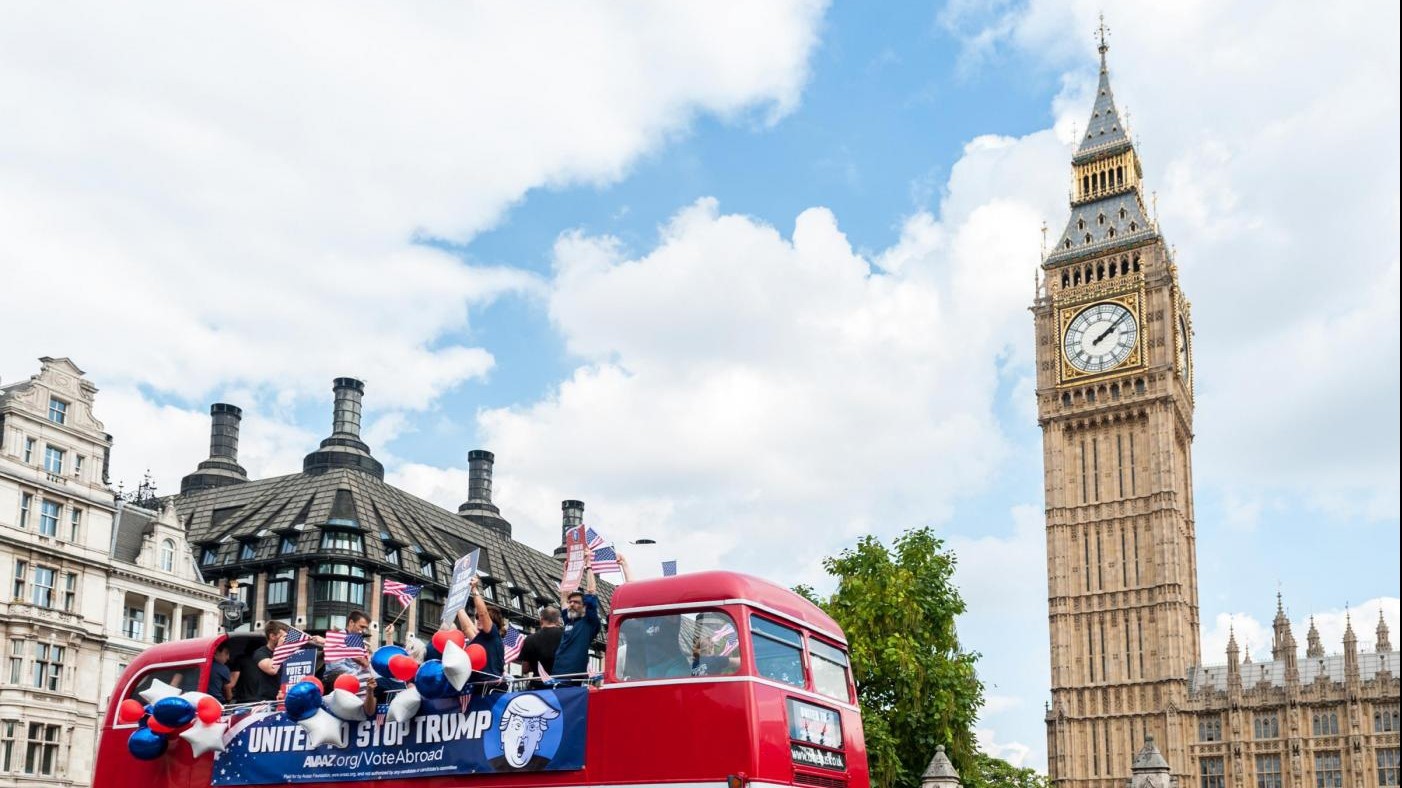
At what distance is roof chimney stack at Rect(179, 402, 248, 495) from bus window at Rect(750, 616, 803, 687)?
66.2 m

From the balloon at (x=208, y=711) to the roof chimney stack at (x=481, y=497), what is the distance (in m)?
69.9

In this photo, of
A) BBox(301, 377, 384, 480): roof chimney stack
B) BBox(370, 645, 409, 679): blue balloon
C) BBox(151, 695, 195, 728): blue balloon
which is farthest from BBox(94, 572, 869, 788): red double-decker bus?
BBox(301, 377, 384, 480): roof chimney stack

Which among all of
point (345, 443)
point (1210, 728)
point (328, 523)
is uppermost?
point (345, 443)

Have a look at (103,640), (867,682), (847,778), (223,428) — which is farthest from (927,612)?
(223,428)

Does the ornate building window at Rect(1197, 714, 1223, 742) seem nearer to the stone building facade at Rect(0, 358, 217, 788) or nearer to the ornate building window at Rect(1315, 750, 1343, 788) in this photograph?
the ornate building window at Rect(1315, 750, 1343, 788)

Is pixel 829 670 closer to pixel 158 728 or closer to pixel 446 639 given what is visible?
pixel 446 639

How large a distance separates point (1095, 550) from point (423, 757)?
88.6 metres

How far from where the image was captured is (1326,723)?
3583 inches

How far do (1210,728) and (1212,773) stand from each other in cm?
285

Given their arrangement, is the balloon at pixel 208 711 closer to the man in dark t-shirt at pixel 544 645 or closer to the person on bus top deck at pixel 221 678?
the person on bus top deck at pixel 221 678

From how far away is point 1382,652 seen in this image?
309 ft

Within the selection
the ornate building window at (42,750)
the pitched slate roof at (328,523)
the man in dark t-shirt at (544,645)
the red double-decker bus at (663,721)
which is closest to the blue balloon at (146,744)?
the red double-decker bus at (663,721)

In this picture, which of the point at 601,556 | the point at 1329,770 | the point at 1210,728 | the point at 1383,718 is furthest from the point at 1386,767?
the point at 601,556

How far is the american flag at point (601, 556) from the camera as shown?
1856cm
